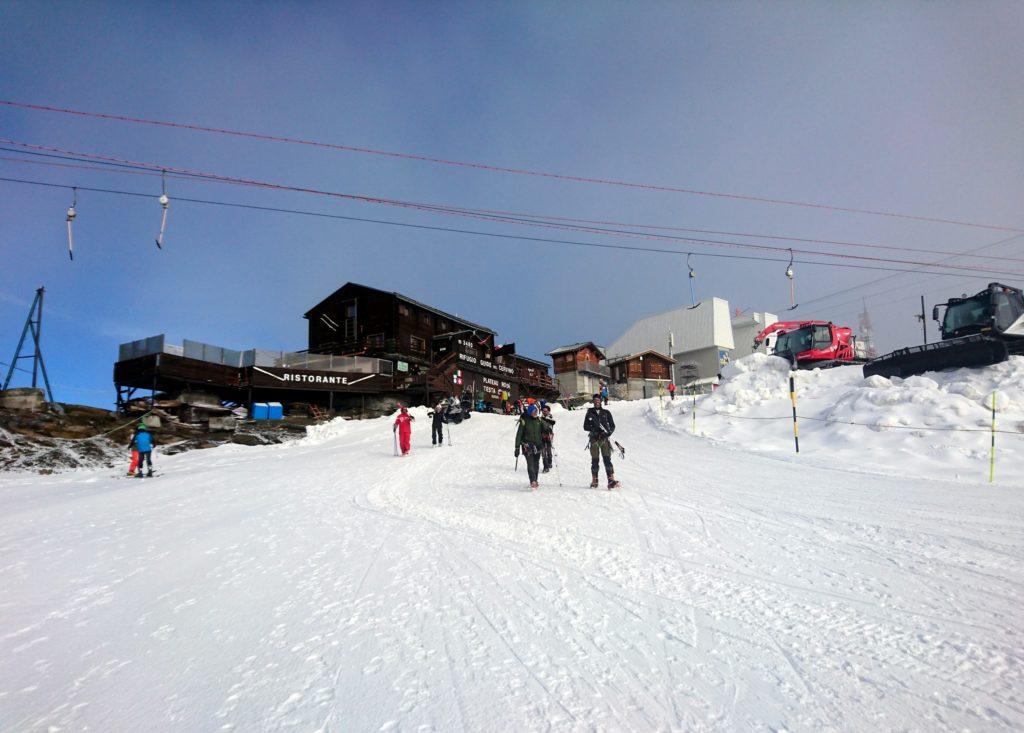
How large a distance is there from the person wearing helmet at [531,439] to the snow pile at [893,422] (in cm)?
Answer: 706

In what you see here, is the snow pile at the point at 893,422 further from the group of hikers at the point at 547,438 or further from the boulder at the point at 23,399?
the boulder at the point at 23,399

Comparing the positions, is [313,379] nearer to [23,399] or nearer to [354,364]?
[354,364]

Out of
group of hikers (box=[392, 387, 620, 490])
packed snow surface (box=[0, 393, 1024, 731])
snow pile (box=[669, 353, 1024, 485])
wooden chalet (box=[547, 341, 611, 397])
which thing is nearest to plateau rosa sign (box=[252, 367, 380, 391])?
packed snow surface (box=[0, 393, 1024, 731])

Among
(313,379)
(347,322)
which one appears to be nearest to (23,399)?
(313,379)

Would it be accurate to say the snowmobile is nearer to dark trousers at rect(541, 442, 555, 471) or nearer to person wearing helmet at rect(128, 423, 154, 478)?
dark trousers at rect(541, 442, 555, 471)

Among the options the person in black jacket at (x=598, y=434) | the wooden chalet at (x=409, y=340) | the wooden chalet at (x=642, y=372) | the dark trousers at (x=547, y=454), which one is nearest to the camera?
the person in black jacket at (x=598, y=434)

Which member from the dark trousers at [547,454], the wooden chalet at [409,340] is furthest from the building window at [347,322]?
the dark trousers at [547,454]

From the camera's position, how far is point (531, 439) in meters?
10.4

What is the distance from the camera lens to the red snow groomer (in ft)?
79.7

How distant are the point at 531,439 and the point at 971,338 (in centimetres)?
1600

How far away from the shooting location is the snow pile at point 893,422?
1076 cm

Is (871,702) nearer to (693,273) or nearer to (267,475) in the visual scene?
(267,475)

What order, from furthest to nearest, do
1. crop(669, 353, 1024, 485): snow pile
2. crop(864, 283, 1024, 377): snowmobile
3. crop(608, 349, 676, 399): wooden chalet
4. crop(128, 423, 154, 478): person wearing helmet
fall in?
1. crop(608, 349, 676, 399): wooden chalet
2. crop(864, 283, 1024, 377): snowmobile
3. crop(128, 423, 154, 478): person wearing helmet
4. crop(669, 353, 1024, 485): snow pile

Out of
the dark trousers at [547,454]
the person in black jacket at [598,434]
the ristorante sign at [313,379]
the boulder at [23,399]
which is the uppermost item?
the ristorante sign at [313,379]
